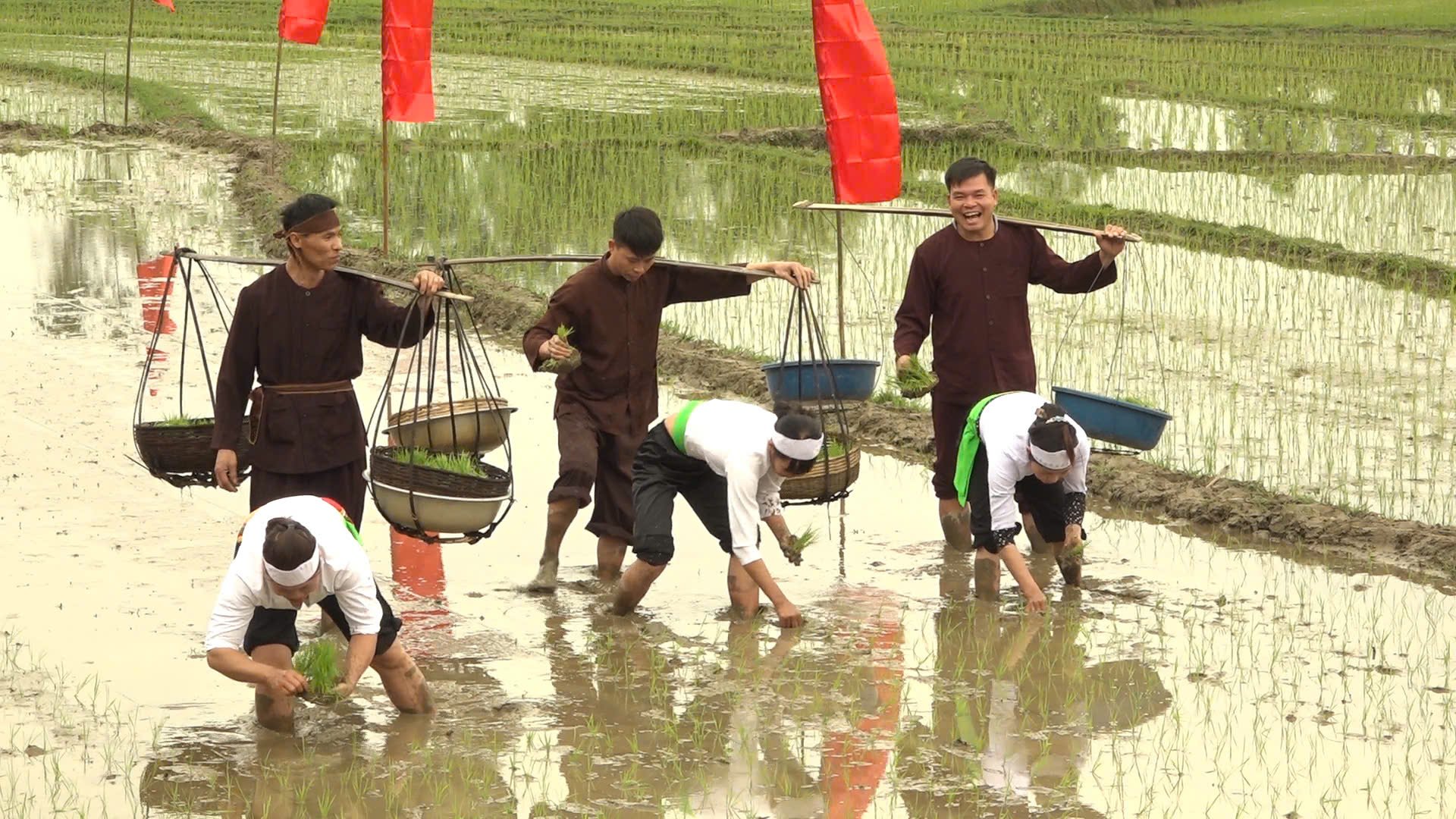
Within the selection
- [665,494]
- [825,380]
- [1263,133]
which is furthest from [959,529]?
[1263,133]

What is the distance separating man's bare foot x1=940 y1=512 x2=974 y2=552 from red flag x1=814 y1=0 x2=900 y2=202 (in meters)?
1.95

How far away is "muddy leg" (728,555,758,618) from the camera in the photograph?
18.4 ft

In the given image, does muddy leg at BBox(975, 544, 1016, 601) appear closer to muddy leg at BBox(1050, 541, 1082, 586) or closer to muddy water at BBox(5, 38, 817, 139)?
muddy leg at BBox(1050, 541, 1082, 586)

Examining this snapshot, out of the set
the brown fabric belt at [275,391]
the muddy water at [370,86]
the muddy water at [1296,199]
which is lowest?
the brown fabric belt at [275,391]

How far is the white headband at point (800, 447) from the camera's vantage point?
4.90m

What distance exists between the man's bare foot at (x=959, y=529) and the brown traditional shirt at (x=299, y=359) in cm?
205

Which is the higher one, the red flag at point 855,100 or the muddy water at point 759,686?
the red flag at point 855,100

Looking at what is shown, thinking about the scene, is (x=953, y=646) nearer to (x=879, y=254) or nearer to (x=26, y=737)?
(x=26, y=737)

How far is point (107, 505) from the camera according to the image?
676 cm

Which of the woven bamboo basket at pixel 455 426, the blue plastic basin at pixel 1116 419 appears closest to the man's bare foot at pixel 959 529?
the blue plastic basin at pixel 1116 419

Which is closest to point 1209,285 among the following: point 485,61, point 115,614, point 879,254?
point 879,254

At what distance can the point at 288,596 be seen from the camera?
4230 millimetres

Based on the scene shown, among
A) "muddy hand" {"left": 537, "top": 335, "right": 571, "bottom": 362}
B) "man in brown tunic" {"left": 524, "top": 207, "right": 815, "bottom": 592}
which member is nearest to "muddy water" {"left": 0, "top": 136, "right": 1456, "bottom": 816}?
"man in brown tunic" {"left": 524, "top": 207, "right": 815, "bottom": 592}

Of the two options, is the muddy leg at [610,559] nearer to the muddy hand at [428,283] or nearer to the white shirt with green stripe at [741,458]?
the white shirt with green stripe at [741,458]
